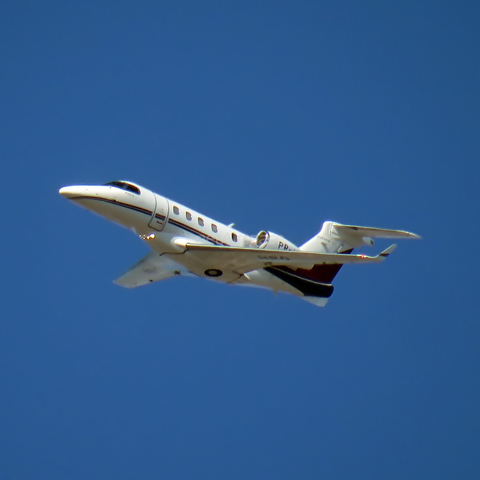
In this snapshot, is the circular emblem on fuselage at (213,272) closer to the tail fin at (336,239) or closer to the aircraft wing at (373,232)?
the tail fin at (336,239)

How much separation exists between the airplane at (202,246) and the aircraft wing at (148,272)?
0.02 metres

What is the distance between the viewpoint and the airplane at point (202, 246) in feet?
59.4

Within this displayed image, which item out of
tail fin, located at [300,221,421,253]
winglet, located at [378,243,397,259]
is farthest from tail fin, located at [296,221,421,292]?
winglet, located at [378,243,397,259]

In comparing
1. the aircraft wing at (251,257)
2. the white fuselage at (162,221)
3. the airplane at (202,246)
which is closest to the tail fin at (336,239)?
the airplane at (202,246)

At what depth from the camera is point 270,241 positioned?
64.6 feet

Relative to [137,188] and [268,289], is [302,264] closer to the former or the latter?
[268,289]

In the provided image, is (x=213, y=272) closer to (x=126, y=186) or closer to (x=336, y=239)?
(x=126, y=186)

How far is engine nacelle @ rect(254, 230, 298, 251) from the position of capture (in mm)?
19688

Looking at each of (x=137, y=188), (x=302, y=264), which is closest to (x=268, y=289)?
(x=302, y=264)

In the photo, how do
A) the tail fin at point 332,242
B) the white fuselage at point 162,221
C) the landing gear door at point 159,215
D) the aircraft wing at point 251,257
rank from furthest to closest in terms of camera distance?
the tail fin at point 332,242, the landing gear door at point 159,215, the aircraft wing at point 251,257, the white fuselage at point 162,221

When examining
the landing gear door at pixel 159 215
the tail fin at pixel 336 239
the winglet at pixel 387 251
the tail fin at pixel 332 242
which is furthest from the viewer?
the tail fin at pixel 336 239

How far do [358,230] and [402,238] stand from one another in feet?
5.70

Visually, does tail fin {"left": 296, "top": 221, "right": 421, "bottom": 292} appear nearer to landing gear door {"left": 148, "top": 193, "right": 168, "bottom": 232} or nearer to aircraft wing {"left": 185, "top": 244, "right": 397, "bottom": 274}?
aircraft wing {"left": 185, "top": 244, "right": 397, "bottom": 274}

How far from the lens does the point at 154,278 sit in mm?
21469
